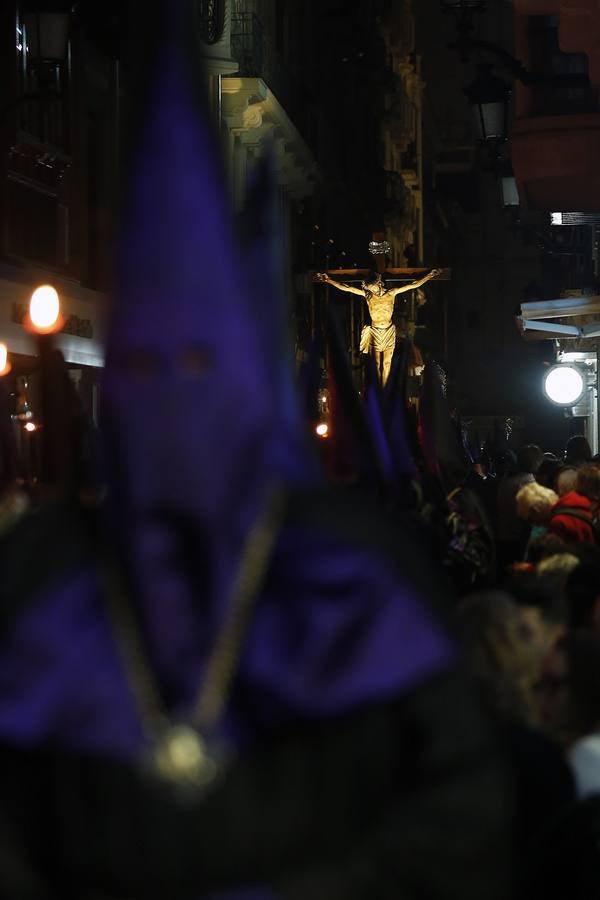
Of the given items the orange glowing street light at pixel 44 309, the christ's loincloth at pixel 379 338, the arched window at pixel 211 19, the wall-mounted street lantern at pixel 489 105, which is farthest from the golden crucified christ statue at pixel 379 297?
the orange glowing street light at pixel 44 309

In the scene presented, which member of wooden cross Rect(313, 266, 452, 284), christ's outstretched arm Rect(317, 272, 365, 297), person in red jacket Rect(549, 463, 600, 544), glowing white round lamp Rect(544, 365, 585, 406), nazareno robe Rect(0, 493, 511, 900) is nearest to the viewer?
nazareno robe Rect(0, 493, 511, 900)

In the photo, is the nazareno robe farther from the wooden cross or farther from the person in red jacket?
the wooden cross

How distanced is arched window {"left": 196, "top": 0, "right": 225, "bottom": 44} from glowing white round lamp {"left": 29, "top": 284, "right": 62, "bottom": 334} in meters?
13.4

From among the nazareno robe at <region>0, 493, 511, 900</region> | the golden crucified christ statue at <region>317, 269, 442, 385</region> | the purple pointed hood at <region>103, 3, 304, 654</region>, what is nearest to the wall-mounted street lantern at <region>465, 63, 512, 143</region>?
the golden crucified christ statue at <region>317, 269, 442, 385</region>

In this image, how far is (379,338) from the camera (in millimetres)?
31234

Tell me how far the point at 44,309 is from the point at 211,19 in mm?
14319

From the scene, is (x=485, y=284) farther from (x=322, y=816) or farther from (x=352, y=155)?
(x=322, y=816)

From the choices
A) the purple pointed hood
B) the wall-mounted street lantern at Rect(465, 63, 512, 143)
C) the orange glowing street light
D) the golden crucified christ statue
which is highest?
the wall-mounted street lantern at Rect(465, 63, 512, 143)

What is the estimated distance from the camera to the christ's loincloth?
3098 cm

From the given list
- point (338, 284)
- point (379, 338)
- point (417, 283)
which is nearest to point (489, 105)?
point (417, 283)

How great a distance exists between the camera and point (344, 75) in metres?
48.2

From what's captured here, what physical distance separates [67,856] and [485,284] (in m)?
83.6

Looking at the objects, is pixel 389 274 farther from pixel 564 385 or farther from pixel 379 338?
pixel 564 385

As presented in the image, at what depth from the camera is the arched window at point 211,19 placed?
91.6 ft
